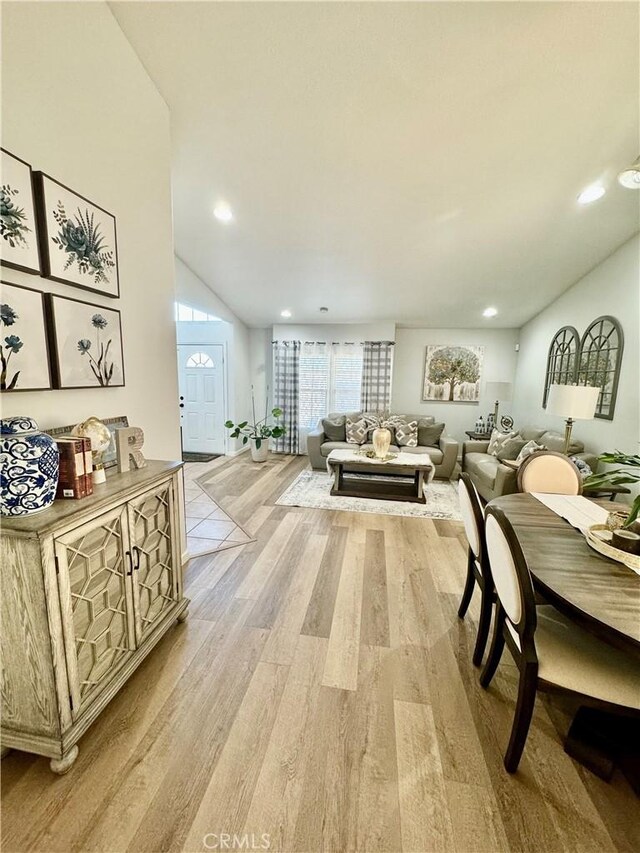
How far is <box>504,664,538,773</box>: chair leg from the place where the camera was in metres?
A: 1.15

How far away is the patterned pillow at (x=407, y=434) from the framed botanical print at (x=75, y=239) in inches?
169

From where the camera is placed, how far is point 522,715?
1.18m

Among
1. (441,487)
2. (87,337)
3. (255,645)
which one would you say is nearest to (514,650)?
(255,645)

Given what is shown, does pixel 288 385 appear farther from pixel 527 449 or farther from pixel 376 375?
pixel 527 449

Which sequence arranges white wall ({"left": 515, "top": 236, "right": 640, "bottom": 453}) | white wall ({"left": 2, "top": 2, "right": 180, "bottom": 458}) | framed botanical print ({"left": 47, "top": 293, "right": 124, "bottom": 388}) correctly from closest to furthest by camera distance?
white wall ({"left": 2, "top": 2, "right": 180, "bottom": 458}), framed botanical print ({"left": 47, "top": 293, "right": 124, "bottom": 388}), white wall ({"left": 515, "top": 236, "right": 640, "bottom": 453})

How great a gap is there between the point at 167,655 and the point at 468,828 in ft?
4.68

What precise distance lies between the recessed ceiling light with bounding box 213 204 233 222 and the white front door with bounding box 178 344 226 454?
8.63ft

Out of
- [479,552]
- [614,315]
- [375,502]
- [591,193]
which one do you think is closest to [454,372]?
[614,315]

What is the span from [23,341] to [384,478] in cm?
407

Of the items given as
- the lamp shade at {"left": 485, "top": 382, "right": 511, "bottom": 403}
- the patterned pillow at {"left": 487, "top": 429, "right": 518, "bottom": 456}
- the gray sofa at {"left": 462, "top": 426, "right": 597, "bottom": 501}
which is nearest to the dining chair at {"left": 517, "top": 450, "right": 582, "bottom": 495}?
the gray sofa at {"left": 462, "top": 426, "right": 597, "bottom": 501}

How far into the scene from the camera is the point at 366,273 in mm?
4242

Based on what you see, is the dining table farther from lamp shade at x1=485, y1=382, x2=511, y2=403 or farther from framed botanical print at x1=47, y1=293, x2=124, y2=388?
lamp shade at x1=485, y1=382, x2=511, y2=403

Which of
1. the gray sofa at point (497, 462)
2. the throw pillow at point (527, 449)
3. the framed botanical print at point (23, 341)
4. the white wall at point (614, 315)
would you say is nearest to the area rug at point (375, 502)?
the gray sofa at point (497, 462)

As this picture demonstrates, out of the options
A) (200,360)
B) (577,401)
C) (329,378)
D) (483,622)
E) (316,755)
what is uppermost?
(200,360)
